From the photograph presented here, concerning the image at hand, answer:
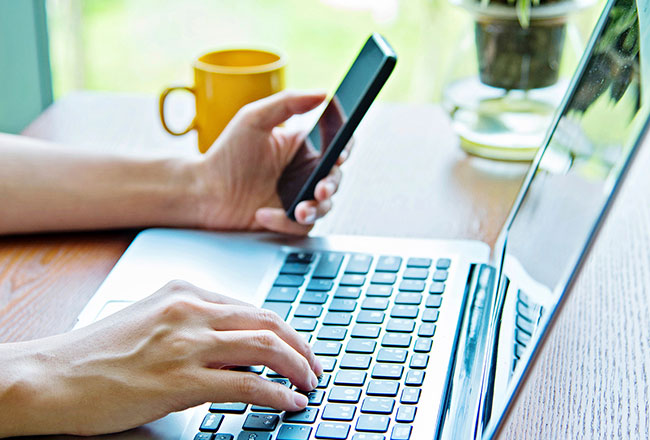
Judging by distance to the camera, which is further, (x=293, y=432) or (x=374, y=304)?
(x=374, y=304)

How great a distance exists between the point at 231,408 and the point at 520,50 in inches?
23.5

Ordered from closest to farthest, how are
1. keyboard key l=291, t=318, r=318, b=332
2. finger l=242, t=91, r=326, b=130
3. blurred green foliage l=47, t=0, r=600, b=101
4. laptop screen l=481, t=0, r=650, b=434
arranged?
laptop screen l=481, t=0, r=650, b=434
keyboard key l=291, t=318, r=318, b=332
finger l=242, t=91, r=326, b=130
blurred green foliage l=47, t=0, r=600, b=101

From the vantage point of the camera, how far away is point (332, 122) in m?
0.85

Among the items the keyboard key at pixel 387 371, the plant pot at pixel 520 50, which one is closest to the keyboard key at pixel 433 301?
the keyboard key at pixel 387 371

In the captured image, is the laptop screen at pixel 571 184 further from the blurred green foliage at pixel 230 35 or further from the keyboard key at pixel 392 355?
the blurred green foliage at pixel 230 35

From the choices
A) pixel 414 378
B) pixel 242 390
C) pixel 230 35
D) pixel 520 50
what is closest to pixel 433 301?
pixel 414 378

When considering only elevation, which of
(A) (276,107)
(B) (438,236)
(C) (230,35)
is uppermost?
(A) (276,107)

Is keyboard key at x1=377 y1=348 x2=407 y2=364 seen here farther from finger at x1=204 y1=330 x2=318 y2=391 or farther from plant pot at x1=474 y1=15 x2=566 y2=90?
plant pot at x1=474 y1=15 x2=566 y2=90

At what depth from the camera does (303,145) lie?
0.94 meters

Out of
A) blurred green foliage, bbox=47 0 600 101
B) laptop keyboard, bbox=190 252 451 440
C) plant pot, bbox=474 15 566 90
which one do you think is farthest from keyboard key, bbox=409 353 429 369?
blurred green foliage, bbox=47 0 600 101

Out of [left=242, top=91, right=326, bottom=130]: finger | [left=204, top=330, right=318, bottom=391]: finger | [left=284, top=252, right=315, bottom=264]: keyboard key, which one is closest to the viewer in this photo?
[left=204, top=330, right=318, bottom=391]: finger

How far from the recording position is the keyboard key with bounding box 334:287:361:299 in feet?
2.42

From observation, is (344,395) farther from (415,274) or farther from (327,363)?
(415,274)

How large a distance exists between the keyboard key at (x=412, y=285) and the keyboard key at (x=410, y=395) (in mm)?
157
